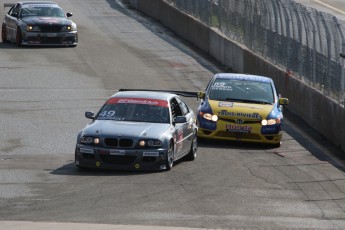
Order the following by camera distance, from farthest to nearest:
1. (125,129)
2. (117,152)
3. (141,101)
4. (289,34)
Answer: (289,34), (141,101), (125,129), (117,152)

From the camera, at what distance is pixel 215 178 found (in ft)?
60.4

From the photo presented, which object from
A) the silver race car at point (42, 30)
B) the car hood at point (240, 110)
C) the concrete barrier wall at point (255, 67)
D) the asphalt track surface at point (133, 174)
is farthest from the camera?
the silver race car at point (42, 30)

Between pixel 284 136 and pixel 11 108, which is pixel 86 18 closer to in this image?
pixel 11 108

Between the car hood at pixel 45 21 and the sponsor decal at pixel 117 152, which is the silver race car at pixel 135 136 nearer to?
the sponsor decal at pixel 117 152

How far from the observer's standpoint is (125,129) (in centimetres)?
1888

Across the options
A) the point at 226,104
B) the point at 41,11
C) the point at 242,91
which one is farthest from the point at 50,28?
the point at 226,104

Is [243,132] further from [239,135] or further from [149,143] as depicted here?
[149,143]

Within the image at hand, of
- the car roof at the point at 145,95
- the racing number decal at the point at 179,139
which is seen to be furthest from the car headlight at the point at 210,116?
the racing number decal at the point at 179,139

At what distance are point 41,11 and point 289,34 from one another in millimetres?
11329

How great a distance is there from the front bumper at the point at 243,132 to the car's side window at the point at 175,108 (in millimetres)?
2243

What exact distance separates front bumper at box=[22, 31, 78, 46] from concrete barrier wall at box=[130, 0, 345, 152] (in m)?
4.52

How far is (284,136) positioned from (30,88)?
8116 mm

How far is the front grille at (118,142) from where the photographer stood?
18.6 meters

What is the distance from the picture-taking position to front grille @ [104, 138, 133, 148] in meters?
18.6
